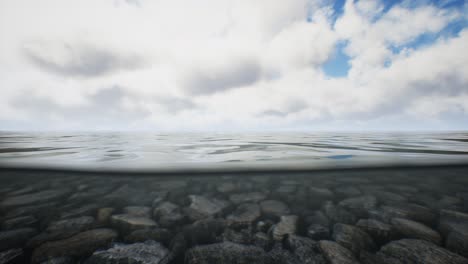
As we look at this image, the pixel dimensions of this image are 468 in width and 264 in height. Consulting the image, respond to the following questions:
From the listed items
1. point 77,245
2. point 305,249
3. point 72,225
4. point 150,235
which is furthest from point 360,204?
point 72,225

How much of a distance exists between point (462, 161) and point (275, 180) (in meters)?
6.39

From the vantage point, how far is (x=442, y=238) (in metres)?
1.99

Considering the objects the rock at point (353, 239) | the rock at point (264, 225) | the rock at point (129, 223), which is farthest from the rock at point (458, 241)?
the rock at point (129, 223)

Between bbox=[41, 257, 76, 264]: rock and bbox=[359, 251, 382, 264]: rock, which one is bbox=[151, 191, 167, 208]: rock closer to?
bbox=[41, 257, 76, 264]: rock

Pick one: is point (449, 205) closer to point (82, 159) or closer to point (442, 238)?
point (442, 238)

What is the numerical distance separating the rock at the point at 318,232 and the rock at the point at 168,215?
184cm

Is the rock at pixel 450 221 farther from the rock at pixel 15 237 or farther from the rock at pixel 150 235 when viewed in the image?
the rock at pixel 15 237

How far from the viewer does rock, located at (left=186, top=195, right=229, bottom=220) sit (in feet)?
8.81

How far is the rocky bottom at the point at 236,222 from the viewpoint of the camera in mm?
1707

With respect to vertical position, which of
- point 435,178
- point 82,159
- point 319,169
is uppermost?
point 82,159

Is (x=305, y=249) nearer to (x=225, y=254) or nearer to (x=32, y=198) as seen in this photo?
(x=225, y=254)

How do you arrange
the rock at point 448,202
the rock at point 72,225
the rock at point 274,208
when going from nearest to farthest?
the rock at point 72,225 → the rock at point 274,208 → the rock at point 448,202

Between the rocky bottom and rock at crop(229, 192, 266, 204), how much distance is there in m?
0.02

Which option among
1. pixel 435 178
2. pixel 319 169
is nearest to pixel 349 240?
pixel 319 169
